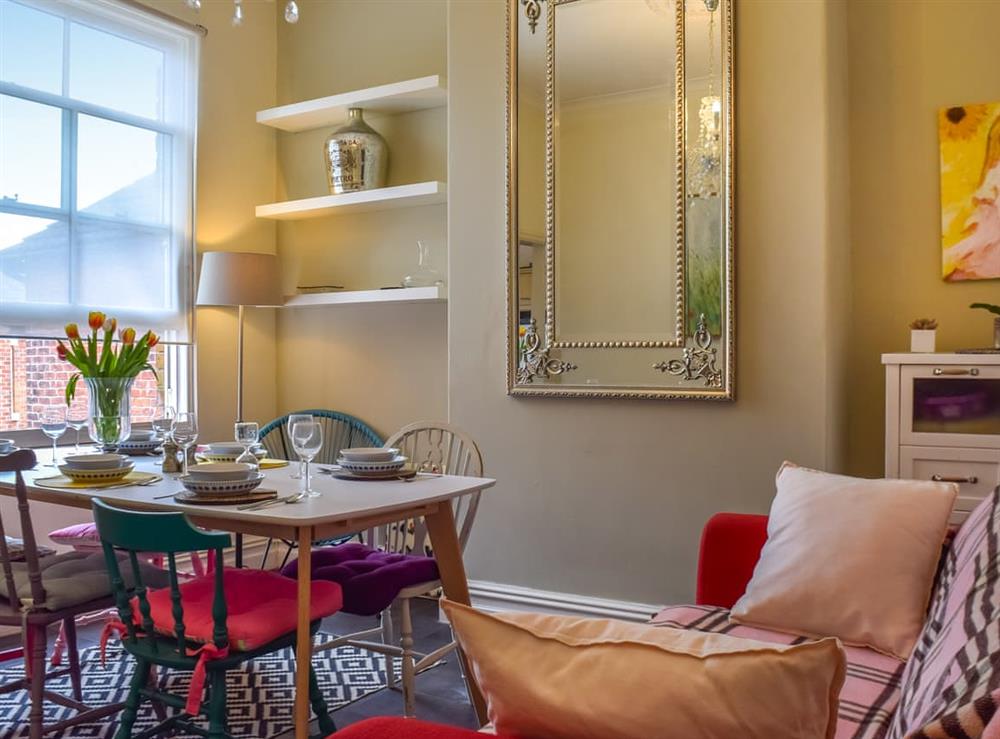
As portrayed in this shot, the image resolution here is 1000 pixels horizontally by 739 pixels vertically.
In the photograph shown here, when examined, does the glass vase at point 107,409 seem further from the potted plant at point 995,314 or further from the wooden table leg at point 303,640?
the potted plant at point 995,314

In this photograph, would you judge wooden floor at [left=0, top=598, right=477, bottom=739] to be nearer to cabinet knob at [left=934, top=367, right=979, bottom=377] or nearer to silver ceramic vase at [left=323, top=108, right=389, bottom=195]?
cabinet knob at [left=934, top=367, right=979, bottom=377]

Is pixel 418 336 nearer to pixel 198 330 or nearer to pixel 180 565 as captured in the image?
pixel 198 330

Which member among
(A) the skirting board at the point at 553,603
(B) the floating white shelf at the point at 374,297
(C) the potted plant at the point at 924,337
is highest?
(B) the floating white shelf at the point at 374,297

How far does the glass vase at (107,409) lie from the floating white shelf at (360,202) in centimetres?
157

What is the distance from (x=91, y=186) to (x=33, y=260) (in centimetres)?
44

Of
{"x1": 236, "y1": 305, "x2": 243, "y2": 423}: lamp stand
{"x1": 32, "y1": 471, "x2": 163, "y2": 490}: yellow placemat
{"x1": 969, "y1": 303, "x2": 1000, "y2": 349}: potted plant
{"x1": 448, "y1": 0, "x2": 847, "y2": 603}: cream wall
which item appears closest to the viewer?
{"x1": 32, "y1": 471, "x2": 163, "y2": 490}: yellow placemat

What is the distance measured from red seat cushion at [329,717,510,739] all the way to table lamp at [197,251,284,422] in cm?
329

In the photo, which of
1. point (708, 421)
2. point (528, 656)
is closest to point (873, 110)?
point (708, 421)

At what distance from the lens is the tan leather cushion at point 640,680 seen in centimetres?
87

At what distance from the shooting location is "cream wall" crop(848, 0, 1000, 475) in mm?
3154

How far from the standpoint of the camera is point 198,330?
4398 millimetres

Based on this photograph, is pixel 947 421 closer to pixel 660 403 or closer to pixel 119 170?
pixel 660 403

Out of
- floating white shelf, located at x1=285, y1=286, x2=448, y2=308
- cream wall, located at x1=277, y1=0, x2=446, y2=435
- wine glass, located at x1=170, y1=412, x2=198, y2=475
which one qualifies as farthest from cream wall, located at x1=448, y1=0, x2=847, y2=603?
wine glass, located at x1=170, y1=412, x2=198, y2=475

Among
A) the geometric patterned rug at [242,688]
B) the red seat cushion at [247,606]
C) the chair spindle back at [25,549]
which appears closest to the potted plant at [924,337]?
the red seat cushion at [247,606]
